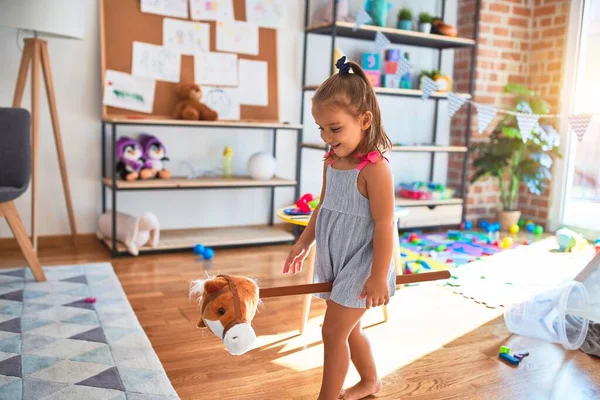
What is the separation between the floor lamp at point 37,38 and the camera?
2.71m

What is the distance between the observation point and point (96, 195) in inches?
135

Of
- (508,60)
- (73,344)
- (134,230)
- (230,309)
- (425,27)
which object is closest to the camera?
(230,309)

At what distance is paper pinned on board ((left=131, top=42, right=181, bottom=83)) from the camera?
3.31 meters

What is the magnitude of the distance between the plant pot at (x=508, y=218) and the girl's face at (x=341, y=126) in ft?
10.2

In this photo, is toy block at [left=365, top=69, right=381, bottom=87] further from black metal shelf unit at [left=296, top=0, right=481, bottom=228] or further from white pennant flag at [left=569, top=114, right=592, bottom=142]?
white pennant flag at [left=569, top=114, right=592, bottom=142]

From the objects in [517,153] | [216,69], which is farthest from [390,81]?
[216,69]

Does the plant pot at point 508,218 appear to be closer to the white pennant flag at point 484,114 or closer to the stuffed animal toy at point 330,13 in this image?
the white pennant flag at point 484,114

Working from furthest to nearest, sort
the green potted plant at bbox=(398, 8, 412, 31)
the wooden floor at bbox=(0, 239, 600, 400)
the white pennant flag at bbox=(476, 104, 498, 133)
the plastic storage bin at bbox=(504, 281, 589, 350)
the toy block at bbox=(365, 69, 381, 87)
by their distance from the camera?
1. the green potted plant at bbox=(398, 8, 412, 31)
2. the toy block at bbox=(365, 69, 381, 87)
3. the white pennant flag at bbox=(476, 104, 498, 133)
4. the plastic storage bin at bbox=(504, 281, 589, 350)
5. the wooden floor at bbox=(0, 239, 600, 400)

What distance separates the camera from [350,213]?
1461 mm

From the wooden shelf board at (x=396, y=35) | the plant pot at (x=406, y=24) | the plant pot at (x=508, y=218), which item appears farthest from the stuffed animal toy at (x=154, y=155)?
the plant pot at (x=508, y=218)

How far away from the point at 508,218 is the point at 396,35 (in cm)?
154

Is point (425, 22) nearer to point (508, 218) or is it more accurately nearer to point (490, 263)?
point (508, 218)

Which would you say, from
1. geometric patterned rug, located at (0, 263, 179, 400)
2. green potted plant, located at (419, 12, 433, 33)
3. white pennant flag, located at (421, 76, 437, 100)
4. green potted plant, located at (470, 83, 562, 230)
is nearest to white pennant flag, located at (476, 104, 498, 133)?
white pennant flag, located at (421, 76, 437, 100)

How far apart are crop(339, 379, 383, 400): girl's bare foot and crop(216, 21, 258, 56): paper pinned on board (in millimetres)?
2434
